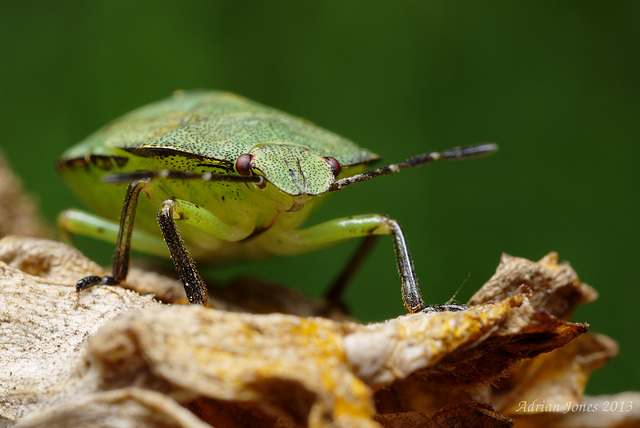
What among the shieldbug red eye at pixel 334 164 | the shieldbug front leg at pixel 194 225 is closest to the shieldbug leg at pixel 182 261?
the shieldbug front leg at pixel 194 225

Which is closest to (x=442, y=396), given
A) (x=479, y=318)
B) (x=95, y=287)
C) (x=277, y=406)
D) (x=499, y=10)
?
(x=479, y=318)

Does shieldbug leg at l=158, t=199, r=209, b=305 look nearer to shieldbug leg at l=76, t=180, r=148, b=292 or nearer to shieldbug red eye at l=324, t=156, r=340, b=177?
shieldbug leg at l=76, t=180, r=148, b=292

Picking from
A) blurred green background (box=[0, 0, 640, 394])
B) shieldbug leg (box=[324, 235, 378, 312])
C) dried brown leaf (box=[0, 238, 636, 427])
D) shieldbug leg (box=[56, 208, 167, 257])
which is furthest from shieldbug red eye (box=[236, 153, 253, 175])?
blurred green background (box=[0, 0, 640, 394])

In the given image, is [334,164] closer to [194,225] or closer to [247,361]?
[194,225]

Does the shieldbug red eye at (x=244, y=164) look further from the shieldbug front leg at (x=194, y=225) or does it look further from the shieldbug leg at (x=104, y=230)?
the shieldbug leg at (x=104, y=230)

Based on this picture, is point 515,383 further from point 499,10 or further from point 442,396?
point 499,10

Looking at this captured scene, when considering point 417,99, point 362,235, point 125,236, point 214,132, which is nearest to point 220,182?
point 214,132
